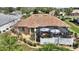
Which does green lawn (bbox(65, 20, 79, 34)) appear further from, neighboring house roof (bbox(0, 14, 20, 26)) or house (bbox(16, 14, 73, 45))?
neighboring house roof (bbox(0, 14, 20, 26))

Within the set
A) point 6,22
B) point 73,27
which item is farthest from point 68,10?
point 6,22

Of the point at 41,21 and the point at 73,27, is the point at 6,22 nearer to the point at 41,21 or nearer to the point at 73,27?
the point at 41,21

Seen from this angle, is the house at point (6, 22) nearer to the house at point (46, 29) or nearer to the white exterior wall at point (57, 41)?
the house at point (46, 29)

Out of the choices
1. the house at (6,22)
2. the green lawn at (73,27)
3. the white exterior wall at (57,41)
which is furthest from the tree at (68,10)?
the house at (6,22)

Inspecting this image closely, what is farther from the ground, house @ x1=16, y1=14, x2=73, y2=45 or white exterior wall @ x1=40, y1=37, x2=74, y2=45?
house @ x1=16, y1=14, x2=73, y2=45

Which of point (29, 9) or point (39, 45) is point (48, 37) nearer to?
point (39, 45)

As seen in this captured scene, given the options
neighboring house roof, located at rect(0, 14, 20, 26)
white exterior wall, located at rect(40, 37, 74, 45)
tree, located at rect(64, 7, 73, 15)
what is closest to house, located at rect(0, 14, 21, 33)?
neighboring house roof, located at rect(0, 14, 20, 26)
